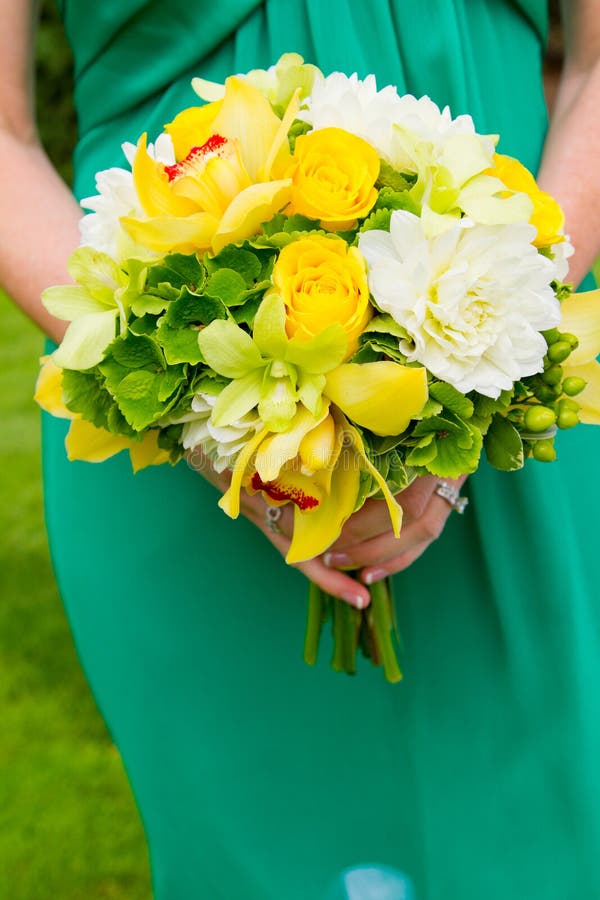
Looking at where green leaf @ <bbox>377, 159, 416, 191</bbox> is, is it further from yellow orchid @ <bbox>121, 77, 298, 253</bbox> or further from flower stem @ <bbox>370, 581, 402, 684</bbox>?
flower stem @ <bbox>370, 581, 402, 684</bbox>

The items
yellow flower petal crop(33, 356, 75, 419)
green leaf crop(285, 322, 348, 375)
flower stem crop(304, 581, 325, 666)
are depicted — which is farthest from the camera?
flower stem crop(304, 581, 325, 666)

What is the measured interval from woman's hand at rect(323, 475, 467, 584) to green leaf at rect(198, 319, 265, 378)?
0.36 meters

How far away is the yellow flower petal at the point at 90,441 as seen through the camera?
4.79 feet

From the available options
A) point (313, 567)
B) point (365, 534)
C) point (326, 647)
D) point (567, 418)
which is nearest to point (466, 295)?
point (567, 418)

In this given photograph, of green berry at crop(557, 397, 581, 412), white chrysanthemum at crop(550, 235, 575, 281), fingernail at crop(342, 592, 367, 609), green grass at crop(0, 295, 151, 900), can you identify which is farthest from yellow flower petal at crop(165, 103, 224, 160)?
green grass at crop(0, 295, 151, 900)

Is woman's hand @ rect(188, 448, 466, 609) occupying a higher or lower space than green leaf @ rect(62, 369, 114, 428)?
lower

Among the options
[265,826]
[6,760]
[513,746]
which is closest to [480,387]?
[513,746]

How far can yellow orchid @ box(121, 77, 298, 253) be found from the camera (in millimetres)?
1232

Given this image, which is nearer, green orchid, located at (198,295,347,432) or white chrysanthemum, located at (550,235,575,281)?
green orchid, located at (198,295,347,432)

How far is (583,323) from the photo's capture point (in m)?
1.38

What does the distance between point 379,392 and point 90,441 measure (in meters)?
0.49

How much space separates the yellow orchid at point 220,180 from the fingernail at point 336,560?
518mm

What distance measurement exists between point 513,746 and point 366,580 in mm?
476

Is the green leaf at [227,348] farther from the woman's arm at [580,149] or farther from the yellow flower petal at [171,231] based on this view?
the woman's arm at [580,149]
